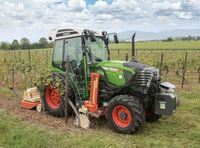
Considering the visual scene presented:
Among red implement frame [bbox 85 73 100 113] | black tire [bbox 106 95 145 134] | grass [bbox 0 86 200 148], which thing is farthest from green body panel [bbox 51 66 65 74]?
black tire [bbox 106 95 145 134]

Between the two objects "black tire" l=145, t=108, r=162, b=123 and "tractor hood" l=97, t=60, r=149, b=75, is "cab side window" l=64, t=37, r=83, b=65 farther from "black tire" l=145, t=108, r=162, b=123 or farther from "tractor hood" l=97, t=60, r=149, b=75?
"black tire" l=145, t=108, r=162, b=123

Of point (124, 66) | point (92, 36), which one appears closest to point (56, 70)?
point (92, 36)

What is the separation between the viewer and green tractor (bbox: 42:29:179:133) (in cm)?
611

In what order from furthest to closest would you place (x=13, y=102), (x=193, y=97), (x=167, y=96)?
1. (x=193, y=97)
2. (x=13, y=102)
3. (x=167, y=96)

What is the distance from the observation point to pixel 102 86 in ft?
21.7

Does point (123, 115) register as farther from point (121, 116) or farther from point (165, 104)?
point (165, 104)

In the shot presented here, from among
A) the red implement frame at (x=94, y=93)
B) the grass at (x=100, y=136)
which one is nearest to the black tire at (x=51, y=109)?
the grass at (x=100, y=136)

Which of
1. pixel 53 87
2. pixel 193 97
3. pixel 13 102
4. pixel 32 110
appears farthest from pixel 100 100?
pixel 193 97

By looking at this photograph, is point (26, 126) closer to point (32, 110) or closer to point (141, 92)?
point (32, 110)

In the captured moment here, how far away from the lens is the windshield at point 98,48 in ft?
22.3

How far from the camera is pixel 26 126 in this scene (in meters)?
6.44

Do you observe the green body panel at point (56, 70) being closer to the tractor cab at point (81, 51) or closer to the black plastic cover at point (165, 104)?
the tractor cab at point (81, 51)

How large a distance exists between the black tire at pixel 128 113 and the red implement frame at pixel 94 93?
39 cm

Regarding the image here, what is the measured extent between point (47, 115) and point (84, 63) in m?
1.82
